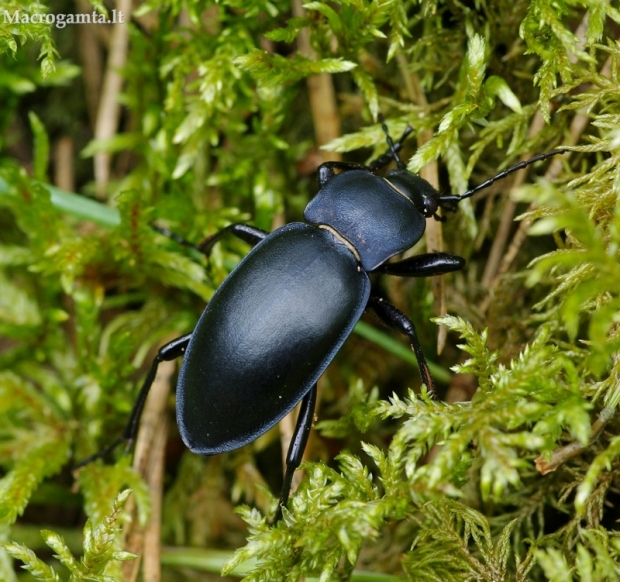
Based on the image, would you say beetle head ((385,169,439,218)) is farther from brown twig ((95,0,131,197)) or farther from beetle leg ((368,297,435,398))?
brown twig ((95,0,131,197))

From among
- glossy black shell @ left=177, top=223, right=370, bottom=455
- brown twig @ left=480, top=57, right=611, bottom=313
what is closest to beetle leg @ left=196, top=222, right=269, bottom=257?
glossy black shell @ left=177, top=223, right=370, bottom=455

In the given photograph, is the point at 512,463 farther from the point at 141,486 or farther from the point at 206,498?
the point at 206,498

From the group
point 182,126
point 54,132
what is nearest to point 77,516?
point 182,126

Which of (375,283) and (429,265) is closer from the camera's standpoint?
(429,265)

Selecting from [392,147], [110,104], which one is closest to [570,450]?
[392,147]

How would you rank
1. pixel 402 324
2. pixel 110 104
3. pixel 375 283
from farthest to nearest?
1. pixel 110 104
2. pixel 375 283
3. pixel 402 324

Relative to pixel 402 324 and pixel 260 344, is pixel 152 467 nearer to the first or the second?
pixel 260 344
